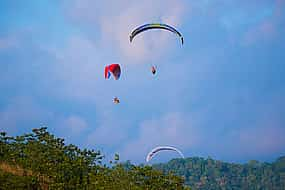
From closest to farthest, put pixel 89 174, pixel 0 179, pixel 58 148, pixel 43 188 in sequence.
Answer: pixel 0 179 → pixel 43 188 → pixel 89 174 → pixel 58 148

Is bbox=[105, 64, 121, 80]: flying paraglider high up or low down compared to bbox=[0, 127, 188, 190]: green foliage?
up

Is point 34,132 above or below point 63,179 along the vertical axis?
above

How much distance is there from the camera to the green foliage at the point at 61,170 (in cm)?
2927

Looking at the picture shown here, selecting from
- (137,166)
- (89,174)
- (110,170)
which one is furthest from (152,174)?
(89,174)

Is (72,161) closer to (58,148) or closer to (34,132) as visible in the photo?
(58,148)

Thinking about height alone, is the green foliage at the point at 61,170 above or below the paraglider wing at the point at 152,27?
below

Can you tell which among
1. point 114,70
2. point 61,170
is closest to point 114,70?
point 114,70

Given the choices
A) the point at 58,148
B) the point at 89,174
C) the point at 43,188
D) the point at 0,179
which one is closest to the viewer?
the point at 0,179

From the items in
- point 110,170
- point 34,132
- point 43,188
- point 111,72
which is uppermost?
point 111,72

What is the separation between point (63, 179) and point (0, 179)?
16.3 feet

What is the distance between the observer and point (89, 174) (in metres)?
31.2

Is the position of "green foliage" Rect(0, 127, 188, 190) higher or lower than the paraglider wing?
lower

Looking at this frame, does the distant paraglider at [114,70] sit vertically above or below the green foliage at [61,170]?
above

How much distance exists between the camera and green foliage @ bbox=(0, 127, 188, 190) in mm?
29266
